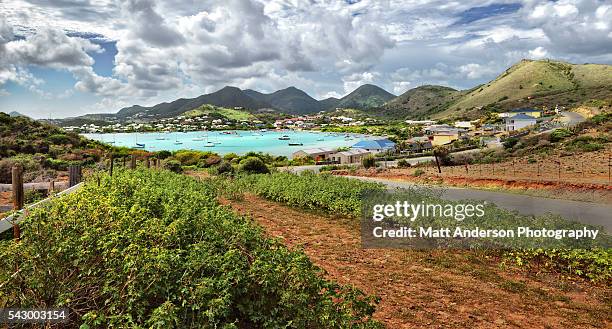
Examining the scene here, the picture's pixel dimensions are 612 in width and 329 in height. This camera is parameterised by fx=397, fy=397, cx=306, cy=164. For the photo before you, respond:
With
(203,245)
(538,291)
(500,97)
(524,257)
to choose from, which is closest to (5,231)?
(203,245)

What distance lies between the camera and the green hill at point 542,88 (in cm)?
12910

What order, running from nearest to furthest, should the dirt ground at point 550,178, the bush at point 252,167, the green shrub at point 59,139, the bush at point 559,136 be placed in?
the dirt ground at point 550,178 → the bush at point 252,167 → the green shrub at point 59,139 → the bush at point 559,136

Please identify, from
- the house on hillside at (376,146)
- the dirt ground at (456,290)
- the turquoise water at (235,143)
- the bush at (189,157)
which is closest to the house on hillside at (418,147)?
the house on hillside at (376,146)

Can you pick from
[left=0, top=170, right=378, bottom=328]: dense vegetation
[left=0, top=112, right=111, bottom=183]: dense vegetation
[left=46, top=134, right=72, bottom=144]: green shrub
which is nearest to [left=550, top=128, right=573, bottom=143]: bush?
[left=0, top=112, right=111, bottom=183]: dense vegetation

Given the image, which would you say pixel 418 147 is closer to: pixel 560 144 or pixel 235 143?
pixel 560 144

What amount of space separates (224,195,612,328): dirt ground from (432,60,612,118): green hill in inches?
5214

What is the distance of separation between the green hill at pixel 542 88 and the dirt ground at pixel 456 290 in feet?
434

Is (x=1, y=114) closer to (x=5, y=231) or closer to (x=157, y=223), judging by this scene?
(x=5, y=231)

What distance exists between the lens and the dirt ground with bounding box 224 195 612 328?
630cm

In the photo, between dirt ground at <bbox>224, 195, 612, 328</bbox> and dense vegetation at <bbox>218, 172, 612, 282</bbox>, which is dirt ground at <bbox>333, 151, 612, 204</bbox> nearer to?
dense vegetation at <bbox>218, 172, 612, 282</bbox>

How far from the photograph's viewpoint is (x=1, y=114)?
47812 millimetres

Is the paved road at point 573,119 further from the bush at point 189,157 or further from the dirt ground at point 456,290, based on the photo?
the dirt ground at point 456,290

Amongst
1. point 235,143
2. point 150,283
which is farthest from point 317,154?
point 235,143

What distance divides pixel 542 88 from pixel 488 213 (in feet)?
535
